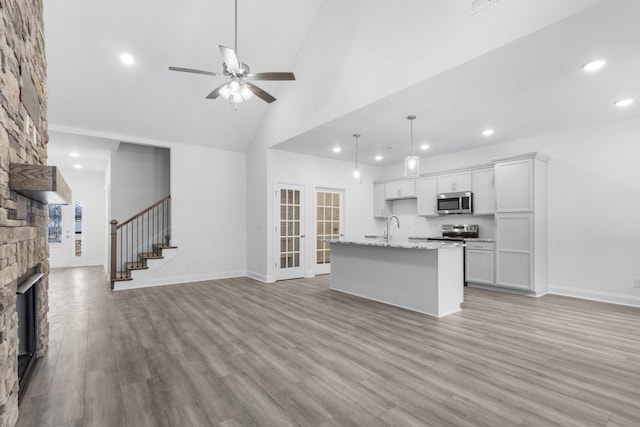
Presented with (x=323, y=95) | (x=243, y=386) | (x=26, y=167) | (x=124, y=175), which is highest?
(x=323, y=95)

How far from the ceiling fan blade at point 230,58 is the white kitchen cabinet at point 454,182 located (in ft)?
16.0

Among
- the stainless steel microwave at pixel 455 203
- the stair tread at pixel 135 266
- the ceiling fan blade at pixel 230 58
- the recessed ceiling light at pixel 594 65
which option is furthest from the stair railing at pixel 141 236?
the recessed ceiling light at pixel 594 65

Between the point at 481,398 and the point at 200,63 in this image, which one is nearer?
the point at 481,398

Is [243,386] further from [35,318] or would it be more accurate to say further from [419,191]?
[419,191]

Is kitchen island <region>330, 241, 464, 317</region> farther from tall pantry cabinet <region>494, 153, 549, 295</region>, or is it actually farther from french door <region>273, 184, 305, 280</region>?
french door <region>273, 184, 305, 280</region>

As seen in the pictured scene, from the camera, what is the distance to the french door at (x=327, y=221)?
7.34 meters

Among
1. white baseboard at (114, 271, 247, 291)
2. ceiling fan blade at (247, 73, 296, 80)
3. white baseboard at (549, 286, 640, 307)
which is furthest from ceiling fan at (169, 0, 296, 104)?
white baseboard at (549, 286, 640, 307)

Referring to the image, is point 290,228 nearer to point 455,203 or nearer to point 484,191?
point 455,203

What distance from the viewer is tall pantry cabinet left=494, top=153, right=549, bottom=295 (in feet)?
17.0

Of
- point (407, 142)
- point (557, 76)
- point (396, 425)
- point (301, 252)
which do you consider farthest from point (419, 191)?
point (396, 425)

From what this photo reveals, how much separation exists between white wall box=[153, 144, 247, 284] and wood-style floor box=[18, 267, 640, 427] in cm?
199

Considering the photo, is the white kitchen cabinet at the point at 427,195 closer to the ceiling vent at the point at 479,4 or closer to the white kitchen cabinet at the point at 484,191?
the white kitchen cabinet at the point at 484,191

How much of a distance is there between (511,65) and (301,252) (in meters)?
5.06

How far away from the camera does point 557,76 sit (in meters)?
3.38
